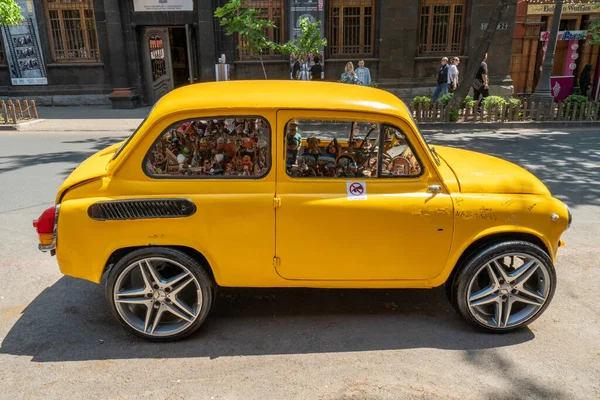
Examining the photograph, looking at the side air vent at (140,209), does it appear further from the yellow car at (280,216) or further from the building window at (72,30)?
the building window at (72,30)

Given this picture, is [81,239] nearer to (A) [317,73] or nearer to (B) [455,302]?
(B) [455,302]

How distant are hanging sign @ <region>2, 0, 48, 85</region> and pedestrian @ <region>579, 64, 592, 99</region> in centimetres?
2054

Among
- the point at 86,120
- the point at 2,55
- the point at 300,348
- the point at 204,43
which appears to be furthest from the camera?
the point at 2,55

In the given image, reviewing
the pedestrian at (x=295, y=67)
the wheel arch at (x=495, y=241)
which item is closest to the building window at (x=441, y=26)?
the pedestrian at (x=295, y=67)

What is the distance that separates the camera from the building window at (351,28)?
17.2 metres

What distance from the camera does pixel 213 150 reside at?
3586 millimetres

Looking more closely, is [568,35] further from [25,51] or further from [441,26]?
[25,51]

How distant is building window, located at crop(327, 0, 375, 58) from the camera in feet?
56.5

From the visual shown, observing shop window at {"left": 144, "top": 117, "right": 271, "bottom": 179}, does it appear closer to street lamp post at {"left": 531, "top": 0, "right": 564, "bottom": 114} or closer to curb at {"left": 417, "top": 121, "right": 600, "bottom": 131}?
curb at {"left": 417, "top": 121, "right": 600, "bottom": 131}

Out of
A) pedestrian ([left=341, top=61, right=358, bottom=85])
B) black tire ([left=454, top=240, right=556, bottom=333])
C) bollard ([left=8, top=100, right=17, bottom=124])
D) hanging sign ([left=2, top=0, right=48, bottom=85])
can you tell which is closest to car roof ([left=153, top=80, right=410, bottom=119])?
black tire ([left=454, top=240, right=556, bottom=333])

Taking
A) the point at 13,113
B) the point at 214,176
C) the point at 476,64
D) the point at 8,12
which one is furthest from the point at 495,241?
the point at 8,12

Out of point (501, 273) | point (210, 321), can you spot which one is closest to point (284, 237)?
point (210, 321)

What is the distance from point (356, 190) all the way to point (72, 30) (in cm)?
1776

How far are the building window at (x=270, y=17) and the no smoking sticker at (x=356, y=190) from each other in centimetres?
1451
